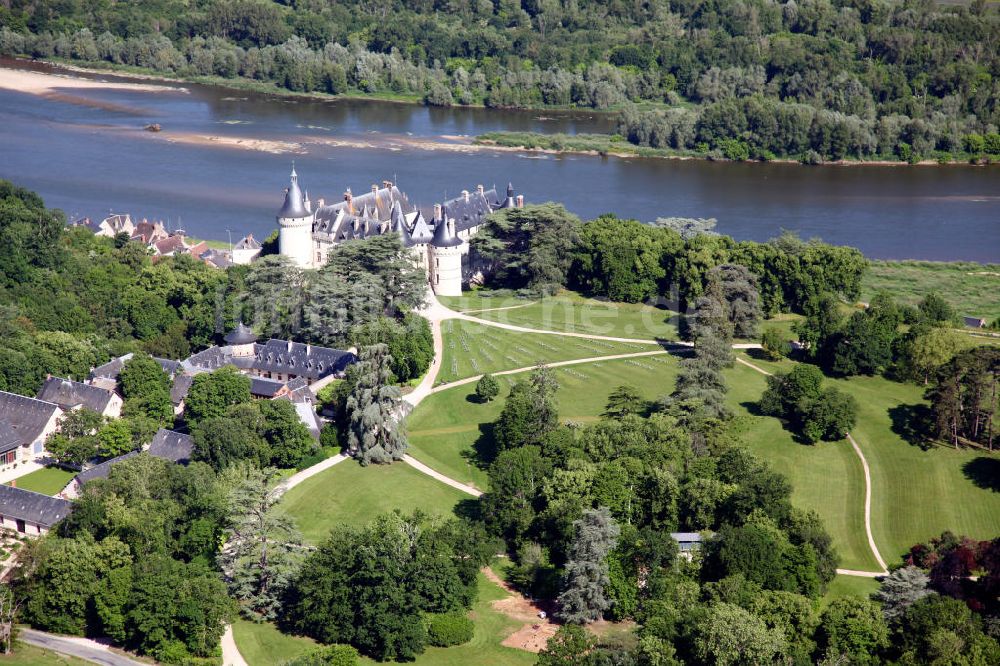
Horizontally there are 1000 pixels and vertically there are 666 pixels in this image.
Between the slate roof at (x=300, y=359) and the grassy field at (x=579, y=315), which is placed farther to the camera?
the grassy field at (x=579, y=315)

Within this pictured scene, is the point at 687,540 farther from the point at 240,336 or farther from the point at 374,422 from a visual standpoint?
the point at 240,336

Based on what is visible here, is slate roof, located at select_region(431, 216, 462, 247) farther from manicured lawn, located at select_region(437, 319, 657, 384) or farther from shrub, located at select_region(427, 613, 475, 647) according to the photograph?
shrub, located at select_region(427, 613, 475, 647)

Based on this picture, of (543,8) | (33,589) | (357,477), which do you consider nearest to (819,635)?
(357,477)

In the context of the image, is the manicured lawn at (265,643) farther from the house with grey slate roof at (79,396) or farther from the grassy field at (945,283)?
the grassy field at (945,283)

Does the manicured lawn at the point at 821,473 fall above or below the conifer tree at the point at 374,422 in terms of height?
below

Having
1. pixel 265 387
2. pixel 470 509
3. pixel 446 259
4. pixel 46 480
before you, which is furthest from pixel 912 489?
pixel 46 480

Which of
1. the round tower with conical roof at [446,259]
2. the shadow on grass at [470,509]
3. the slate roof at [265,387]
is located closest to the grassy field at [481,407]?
the shadow on grass at [470,509]
